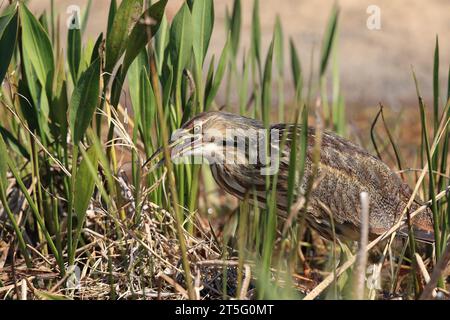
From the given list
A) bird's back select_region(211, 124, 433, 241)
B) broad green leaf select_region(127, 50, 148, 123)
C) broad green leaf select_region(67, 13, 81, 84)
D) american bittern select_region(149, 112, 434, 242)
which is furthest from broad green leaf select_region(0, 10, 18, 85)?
bird's back select_region(211, 124, 433, 241)

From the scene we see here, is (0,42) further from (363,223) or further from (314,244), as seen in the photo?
(314,244)

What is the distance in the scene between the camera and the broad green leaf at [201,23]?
3.41 m

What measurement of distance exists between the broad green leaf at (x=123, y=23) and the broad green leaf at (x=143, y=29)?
0.03 meters

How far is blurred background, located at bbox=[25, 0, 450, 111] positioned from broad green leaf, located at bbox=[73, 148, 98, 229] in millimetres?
4069

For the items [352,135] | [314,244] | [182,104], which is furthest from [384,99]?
[182,104]

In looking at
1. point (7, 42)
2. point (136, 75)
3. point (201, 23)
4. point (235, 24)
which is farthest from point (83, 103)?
point (235, 24)

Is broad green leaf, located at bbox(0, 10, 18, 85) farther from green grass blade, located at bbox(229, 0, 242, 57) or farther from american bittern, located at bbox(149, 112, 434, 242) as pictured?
green grass blade, located at bbox(229, 0, 242, 57)

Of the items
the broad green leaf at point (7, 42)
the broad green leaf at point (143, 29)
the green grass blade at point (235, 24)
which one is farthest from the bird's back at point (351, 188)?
the broad green leaf at point (7, 42)

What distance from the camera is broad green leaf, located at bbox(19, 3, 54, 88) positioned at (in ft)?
10.5

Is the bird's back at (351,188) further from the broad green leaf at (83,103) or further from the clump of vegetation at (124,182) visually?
the broad green leaf at (83,103)

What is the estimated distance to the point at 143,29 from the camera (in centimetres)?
297

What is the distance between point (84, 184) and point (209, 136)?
68 cm

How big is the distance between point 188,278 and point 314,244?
1.78 meters
